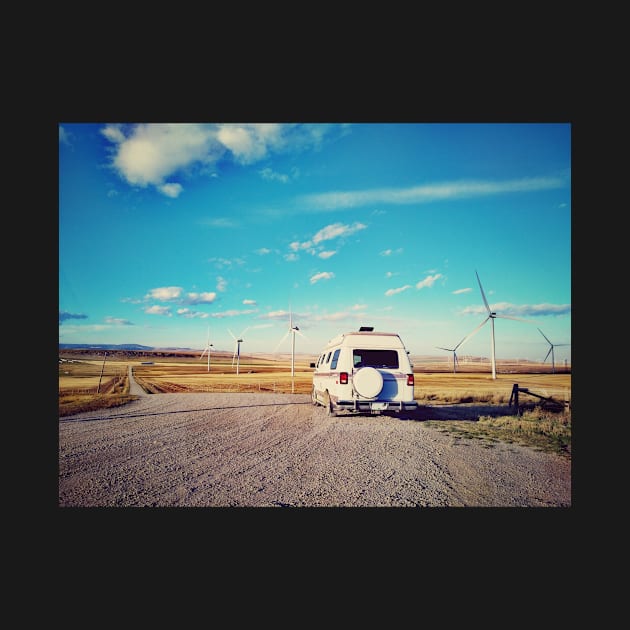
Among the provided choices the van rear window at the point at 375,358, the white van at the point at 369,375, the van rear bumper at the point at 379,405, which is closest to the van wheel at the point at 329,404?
the white van at the point at 369,375

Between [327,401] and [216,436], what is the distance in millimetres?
3669

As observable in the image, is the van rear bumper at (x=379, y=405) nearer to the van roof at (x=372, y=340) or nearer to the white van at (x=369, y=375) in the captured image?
the white van at (x=369, y=375)

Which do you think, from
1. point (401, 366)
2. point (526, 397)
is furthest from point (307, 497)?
point (526, 397)

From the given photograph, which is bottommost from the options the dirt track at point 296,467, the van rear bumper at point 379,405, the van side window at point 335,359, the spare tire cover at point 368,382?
the dirt track at point 296,467

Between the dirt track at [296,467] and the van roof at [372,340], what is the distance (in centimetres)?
235

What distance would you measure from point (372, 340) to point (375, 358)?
1.80 ft

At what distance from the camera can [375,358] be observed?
34.0ft

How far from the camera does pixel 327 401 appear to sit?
10992 mm

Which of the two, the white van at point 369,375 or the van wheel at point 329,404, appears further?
the van wheel at point 329,404

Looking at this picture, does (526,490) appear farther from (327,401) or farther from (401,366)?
(327,401)

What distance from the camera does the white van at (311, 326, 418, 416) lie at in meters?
9.30

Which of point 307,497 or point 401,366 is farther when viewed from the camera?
point 401,366

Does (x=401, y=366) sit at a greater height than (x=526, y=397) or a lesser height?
greater

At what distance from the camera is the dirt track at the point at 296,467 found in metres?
5.23
